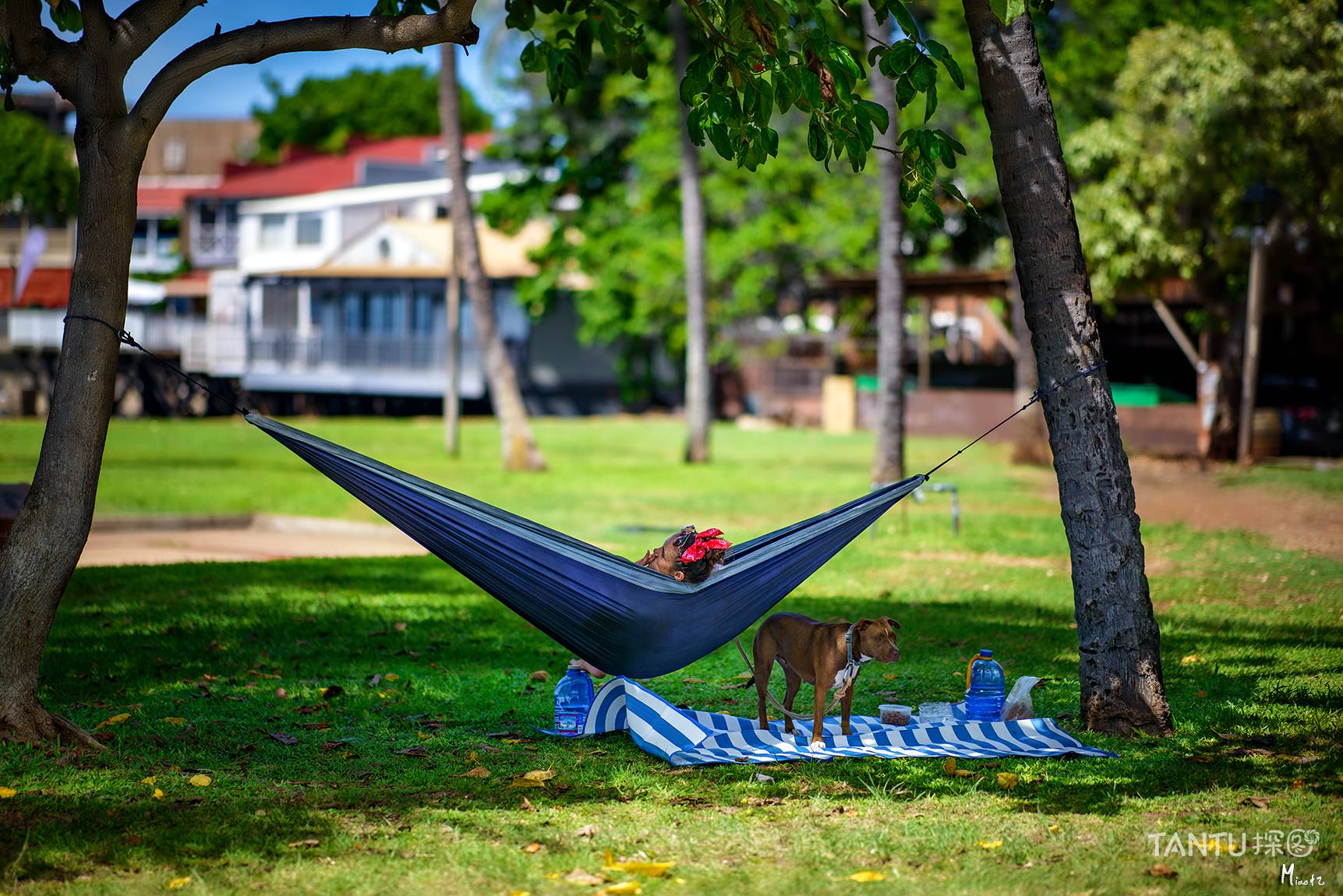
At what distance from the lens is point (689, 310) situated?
20844 mm

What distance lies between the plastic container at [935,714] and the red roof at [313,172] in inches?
1329

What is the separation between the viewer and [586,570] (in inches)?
192

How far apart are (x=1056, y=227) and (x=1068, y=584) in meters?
4.31

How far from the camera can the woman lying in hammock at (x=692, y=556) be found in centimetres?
512

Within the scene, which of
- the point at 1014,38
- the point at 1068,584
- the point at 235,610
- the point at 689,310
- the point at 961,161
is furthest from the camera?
the point at 961,161

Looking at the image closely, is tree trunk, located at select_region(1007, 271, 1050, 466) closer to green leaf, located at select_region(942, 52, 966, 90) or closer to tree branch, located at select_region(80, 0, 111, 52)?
green leaf, located at select_region(942, 52, 966, 90)

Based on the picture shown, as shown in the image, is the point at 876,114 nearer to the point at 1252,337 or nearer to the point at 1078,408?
the point at 1078,408

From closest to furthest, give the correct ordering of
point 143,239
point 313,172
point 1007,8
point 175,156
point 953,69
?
point 1007,8
point 953,69
point 313,172
point 143,239
point 175,156

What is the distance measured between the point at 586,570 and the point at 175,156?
231ft

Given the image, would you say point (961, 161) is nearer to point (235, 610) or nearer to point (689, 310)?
point (689, 310)

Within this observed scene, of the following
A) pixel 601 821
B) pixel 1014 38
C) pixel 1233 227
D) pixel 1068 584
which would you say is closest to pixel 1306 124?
pixel 1233 227

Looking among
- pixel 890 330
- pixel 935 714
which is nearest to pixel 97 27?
pixel 935 714

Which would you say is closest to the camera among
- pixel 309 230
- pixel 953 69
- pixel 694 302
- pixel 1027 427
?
pixel 953 69

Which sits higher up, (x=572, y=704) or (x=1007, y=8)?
(x=1007, y=8)
